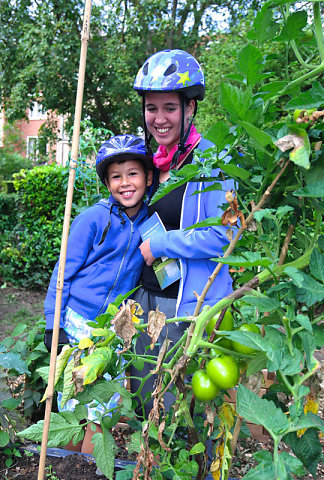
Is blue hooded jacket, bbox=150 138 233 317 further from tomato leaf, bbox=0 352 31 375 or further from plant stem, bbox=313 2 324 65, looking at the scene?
plant stem, bbox=313 2 324 65

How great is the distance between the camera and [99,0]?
10.3 metres

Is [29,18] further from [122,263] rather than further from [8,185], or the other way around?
[122,263]

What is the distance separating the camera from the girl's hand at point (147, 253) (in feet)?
6.52

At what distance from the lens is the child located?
2.13 metres

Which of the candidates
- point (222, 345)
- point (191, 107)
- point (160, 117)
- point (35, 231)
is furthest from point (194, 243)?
point (35, 231)

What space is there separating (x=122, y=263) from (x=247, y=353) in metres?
1.23

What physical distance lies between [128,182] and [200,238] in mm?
523

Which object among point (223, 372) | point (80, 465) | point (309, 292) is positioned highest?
point (309, 292)

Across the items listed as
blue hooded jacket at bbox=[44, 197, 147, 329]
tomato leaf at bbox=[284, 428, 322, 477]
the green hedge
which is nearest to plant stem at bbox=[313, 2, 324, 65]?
tomato leaf at bbox=[284, 428, 322, 477]

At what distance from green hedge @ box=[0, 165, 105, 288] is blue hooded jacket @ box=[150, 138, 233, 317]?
4598 mm

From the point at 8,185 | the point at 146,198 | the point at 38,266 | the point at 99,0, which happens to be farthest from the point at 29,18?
the point at 146,198

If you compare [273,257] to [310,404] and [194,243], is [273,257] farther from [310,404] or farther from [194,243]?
[194,243]

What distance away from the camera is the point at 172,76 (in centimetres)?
195

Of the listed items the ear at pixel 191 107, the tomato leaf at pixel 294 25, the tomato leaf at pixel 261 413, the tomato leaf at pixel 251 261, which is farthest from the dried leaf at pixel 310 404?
the ear at pixel 191 107
